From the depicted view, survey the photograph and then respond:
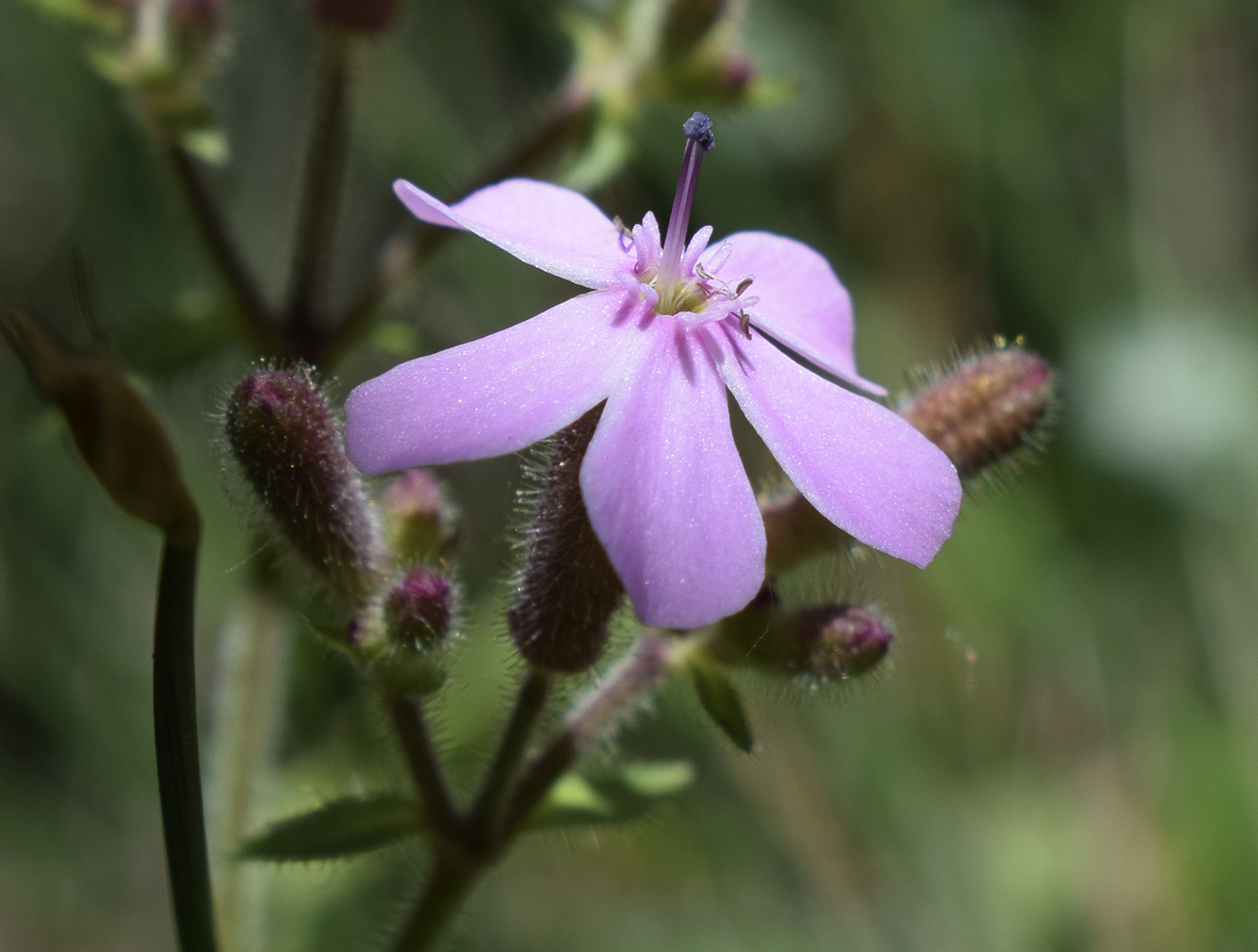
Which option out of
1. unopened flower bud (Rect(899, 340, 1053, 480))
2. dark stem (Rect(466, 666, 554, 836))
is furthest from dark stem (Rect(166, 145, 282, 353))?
unopened flower bud (Rect(899, 340, 1053, 480))

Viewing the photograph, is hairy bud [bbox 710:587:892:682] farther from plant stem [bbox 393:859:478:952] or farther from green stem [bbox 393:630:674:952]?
plant stem [bbox 393:859:478:952]

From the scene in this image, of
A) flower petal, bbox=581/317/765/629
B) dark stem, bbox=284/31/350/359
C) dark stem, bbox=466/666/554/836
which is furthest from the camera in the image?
dark stem, bbox=284/31/350/359

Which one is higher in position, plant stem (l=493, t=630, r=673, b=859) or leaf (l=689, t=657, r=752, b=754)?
leaf (l=689, t=657, r=752, b=754)

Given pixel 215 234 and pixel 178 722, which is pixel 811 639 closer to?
pixel 178 722

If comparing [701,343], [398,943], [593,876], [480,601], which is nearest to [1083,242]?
[480,601]

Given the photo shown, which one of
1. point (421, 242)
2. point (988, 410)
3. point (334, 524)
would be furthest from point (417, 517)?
point (421, 242)

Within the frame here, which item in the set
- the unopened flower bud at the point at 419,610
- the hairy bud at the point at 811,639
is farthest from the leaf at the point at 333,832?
the hairy bud at the point at 811,639
